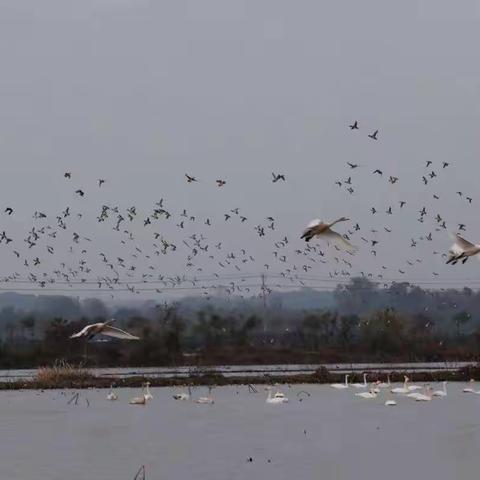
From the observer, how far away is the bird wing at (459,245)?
20281 mm

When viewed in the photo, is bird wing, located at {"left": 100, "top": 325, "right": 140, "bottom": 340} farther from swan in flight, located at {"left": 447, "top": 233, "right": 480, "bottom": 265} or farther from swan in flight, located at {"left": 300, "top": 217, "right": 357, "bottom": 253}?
swan in flight, located at {"left": 447, "top": 233, "right": 480, "bottom": 265}

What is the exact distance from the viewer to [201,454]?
106 ft

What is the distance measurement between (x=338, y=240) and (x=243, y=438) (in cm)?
1751

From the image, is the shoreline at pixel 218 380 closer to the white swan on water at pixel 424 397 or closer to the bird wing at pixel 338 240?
the white swan on water at pixel 424 397

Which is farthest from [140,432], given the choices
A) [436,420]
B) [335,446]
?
[436,420]

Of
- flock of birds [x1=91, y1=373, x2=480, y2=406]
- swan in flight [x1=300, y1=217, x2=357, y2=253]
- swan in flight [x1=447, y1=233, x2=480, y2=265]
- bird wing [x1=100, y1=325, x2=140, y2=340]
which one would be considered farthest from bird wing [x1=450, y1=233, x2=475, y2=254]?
flock of birds [x1=91, y1=373, x2=480, y2=406]

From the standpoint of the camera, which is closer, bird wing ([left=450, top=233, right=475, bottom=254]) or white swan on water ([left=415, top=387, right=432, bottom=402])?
bird wing ([left=450, top=233, right=475, bottom=254])

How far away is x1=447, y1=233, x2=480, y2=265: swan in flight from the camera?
20.0m

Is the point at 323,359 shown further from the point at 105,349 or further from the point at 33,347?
the point at 33,347

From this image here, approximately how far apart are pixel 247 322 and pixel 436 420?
7795 cm

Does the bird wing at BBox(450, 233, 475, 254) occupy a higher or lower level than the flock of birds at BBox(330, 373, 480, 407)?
higher

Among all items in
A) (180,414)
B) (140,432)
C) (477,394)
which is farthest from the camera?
(477,394)

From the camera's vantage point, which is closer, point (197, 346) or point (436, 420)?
point (436, 420)

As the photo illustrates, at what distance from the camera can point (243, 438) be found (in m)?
35.9
